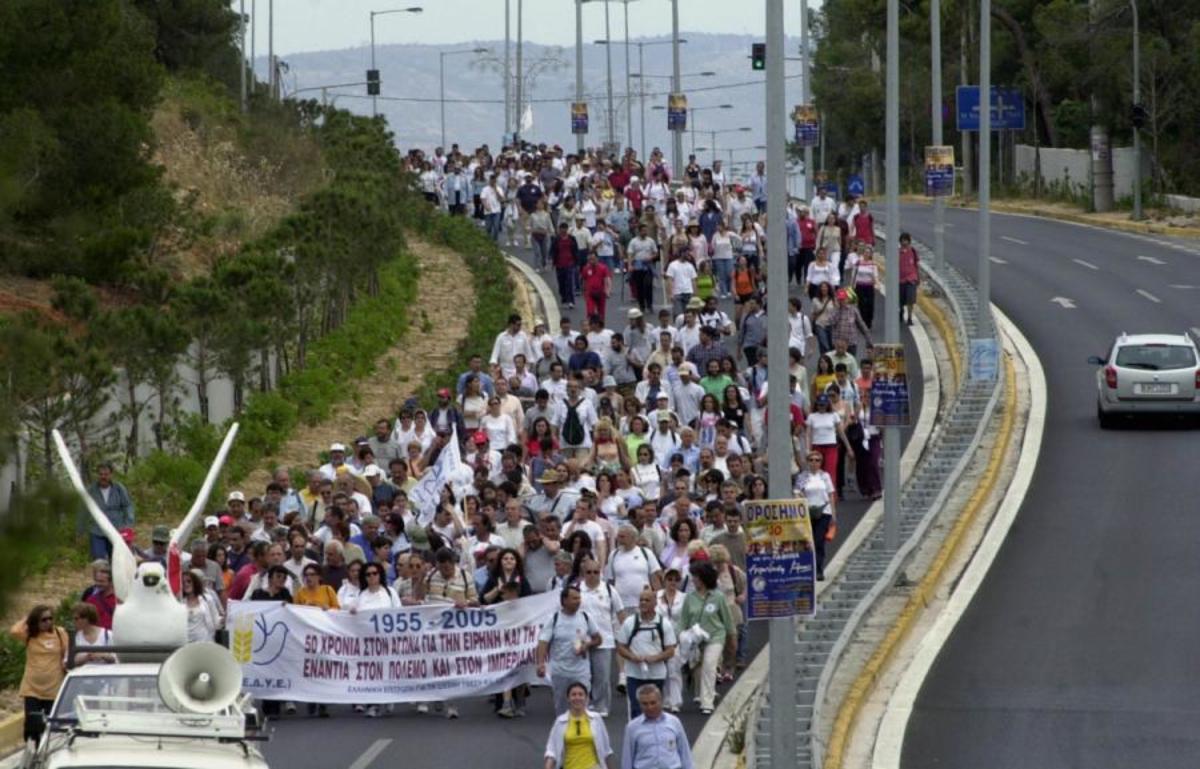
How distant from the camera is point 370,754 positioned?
19203mm

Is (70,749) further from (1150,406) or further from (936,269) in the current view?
(936,269)

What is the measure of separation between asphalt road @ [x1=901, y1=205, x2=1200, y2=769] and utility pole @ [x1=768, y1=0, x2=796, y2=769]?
10.1 ft

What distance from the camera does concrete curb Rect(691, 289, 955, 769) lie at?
18.8 metres

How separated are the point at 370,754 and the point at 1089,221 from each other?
170 ft

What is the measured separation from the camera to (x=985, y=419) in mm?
32875

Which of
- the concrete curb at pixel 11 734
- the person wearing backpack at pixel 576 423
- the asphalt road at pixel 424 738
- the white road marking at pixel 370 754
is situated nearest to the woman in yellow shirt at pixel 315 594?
the asphalt road at pixel 424 738

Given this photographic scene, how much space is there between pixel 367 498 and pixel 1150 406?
1448 centimetres

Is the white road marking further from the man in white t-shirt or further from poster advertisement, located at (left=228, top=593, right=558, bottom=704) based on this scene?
the man in white t-shirt

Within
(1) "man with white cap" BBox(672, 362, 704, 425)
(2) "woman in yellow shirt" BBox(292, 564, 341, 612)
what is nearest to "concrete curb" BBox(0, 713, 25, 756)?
(2) "woman in yellow shirt" BBox(292, 564, 341, 612)

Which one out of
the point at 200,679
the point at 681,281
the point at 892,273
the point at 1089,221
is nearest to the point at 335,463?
the point at 892,273

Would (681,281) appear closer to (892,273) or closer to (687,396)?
(687,396)

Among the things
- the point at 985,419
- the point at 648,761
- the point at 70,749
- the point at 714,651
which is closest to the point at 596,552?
the point at 714,651

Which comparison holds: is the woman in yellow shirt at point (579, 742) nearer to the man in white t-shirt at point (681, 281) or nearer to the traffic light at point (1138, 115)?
the man in white t-shirt at point (681, 281)

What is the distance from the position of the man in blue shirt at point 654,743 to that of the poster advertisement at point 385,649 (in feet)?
14.2
